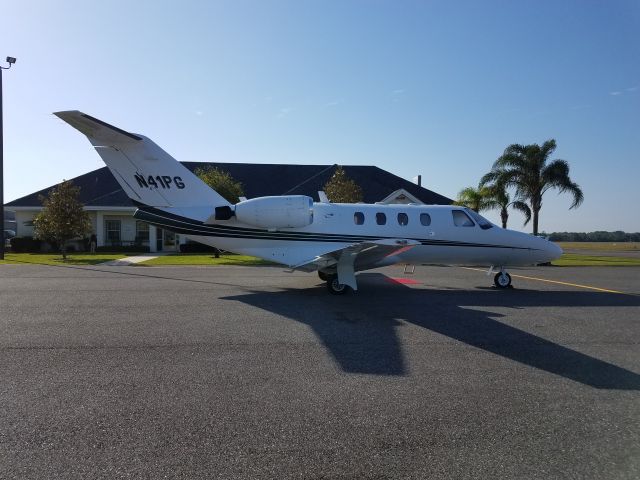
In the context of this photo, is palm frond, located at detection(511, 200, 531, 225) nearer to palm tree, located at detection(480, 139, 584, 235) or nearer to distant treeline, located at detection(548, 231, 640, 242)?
palm tree, located at detection(480, 139, 584, 235)

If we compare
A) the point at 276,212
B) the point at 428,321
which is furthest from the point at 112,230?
the point at 428,321

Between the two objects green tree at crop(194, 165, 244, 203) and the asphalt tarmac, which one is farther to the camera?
green tree at crop(194, 165, 244, 203)

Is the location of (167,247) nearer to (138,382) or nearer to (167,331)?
(167,331)

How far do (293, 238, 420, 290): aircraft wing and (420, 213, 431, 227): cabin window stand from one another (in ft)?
7.64

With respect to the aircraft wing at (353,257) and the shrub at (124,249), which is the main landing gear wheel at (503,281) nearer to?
the aircraft wing at (353,257)

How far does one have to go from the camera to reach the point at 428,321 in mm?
8805

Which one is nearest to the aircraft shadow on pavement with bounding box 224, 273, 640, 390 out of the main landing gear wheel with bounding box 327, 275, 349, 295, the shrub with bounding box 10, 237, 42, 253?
the main landing gear wheel with bounding box 327, 275, 349, 295

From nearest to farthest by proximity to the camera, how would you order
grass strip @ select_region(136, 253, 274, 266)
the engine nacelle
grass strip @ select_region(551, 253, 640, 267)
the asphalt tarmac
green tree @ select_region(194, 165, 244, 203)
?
1. the asphalt tarmac
2. the engine nacelle
3. grass strip @ select_region(136, 253, 274, 266)
4. grass strip @ select_region(551, 253, 640, 267)
5. green tree @ select_region(194, 165, 244, 203)

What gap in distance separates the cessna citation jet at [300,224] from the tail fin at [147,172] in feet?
0.09

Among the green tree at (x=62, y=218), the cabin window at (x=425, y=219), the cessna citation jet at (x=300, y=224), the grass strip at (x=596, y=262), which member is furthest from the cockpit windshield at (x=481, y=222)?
the green tree at (x=62, y=218)

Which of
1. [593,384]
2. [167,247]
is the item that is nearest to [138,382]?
[593,384]

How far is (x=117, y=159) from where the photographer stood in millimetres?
12742

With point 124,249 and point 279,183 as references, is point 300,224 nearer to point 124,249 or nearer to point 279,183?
point 124,249

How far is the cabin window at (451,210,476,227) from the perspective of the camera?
1470cm
